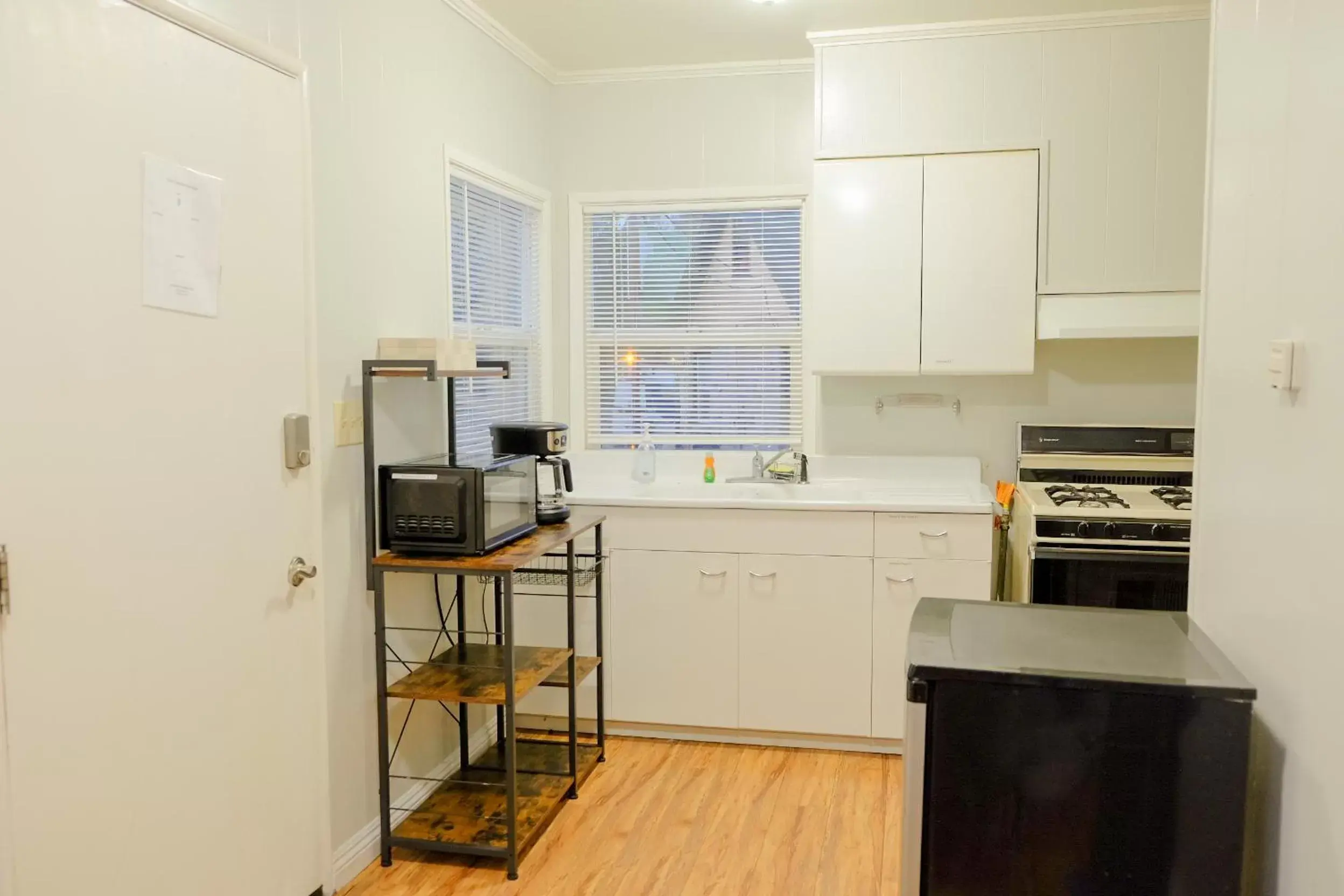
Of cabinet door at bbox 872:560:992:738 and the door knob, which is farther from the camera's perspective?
cabinet door at bbox 872:560:992:738

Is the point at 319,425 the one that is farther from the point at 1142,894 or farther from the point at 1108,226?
the point at 1108,226

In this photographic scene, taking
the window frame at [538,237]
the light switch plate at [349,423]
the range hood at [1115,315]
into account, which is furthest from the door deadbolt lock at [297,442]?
the range hood at [1115,315]

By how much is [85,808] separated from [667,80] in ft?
11.0

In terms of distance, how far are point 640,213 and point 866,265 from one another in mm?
1061

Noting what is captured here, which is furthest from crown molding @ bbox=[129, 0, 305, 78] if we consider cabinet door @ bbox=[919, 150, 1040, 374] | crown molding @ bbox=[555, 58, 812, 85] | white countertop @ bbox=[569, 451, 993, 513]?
cabinet door @ bbox=[919, 150, 1040, 374]

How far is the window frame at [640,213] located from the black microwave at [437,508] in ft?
5.20

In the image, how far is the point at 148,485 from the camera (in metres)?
1.98

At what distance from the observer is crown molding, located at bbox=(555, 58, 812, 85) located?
13.4 feet

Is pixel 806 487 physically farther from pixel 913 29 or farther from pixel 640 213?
pixel 913 29

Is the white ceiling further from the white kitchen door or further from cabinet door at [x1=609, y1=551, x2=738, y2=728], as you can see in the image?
cabinet door at [x1=609, y1=551, x2=738, y2=728]

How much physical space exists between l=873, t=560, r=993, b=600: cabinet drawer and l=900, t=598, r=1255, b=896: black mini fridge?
1899 mm

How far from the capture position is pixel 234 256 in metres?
2.21

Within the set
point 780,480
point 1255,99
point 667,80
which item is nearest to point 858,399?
point 780,480

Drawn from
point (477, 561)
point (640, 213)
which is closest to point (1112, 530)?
point (477, 561)
